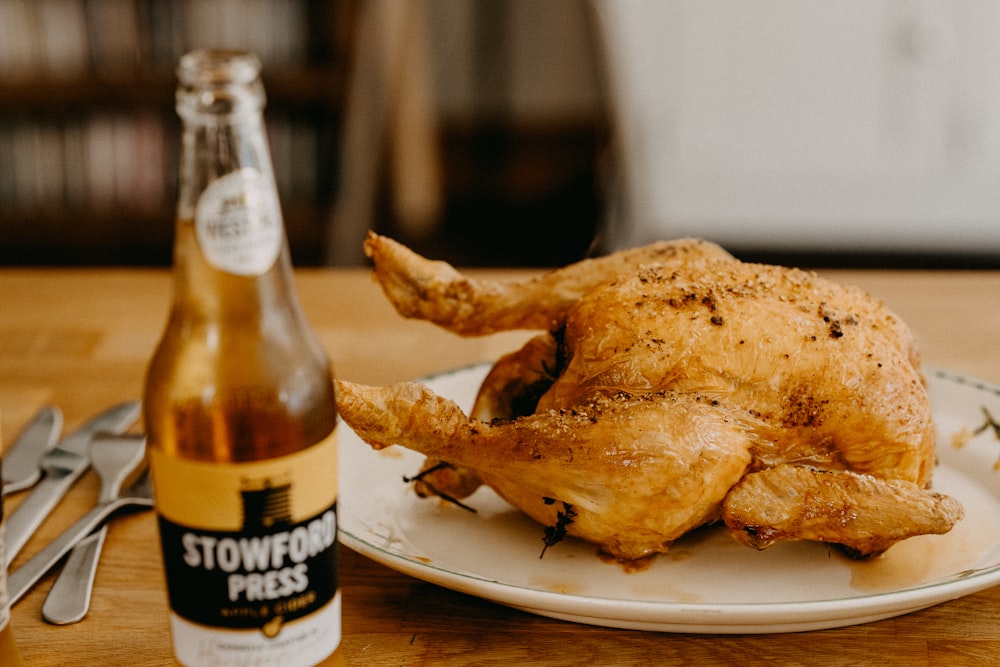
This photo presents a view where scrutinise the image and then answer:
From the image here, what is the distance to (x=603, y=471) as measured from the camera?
2.82 feet

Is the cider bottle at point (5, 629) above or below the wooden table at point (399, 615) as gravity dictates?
above

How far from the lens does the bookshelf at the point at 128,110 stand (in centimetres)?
323

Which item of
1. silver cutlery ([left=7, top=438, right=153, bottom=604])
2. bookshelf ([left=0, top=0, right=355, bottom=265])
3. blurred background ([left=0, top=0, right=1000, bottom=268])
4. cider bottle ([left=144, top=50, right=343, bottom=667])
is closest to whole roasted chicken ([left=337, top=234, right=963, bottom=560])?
cider bottle ([left=144, top=50, right=343, bottom=667])

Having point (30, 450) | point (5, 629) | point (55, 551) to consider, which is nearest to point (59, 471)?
point (30, 450)

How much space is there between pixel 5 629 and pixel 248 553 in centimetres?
23

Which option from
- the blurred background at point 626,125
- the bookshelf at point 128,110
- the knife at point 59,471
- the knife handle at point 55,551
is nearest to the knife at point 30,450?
the knife at point 59,471

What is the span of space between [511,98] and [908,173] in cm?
153

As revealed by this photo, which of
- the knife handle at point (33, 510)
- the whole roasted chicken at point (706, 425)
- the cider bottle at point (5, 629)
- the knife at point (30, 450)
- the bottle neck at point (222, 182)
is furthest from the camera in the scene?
Result: the knife at point (30, 450)

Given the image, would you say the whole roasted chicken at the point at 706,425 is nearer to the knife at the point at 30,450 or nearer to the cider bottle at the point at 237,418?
the cider bottle at the point at 237,418

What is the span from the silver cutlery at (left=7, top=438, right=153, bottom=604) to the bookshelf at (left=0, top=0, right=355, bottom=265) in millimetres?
2251

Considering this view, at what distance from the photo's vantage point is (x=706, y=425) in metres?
0.88

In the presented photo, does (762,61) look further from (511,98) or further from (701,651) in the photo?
(701,651)

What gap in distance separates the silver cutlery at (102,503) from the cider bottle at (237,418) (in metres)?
0.31

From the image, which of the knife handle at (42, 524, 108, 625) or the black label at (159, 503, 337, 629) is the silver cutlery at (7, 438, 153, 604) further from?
the black label at (159, 503, 337, 629)
